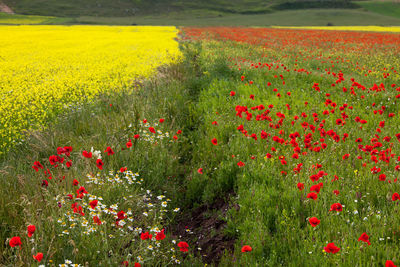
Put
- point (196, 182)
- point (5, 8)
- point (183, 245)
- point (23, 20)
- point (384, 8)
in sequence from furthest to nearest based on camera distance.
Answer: point (5, 8)
point (384, 8)
point (23, 20)
point (196, 182)
point (183, 245)

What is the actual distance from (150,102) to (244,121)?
2.40 m

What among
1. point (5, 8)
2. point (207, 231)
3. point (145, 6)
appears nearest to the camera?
point (207, 231)

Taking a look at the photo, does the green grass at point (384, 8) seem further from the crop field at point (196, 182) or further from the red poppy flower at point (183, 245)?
the red poppy flower at point (183, 245)

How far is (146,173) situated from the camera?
4609mm

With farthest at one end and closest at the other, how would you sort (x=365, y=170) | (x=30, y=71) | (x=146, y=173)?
(x=30, y=71), (x=146, y=173), (x=365, y=170)

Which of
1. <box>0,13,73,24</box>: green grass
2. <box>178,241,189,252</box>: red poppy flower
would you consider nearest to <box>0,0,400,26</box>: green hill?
<box>0,13,73,24</box>: green grass

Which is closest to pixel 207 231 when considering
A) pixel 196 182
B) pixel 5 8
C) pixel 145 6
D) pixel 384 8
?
pixel 196 182

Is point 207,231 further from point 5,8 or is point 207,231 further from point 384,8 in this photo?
point 5,8

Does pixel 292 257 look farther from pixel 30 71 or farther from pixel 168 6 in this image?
pixel 168 6

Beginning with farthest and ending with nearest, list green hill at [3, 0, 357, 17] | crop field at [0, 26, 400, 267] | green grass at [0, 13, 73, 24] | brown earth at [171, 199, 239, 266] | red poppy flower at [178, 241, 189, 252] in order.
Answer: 1. green hill at [3, 0, 357, 17]
2. green grass at [0, 13, 73, 24]
3. brown earth at [171, 199, 239, 266]
4. crop field at [0, 26, 400, 267]
5. red poppy flower at [178, 241, 189, 252]

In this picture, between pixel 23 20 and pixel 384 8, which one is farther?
pixel 384 8

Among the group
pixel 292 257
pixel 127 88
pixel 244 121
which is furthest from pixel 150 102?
pixel 292 257

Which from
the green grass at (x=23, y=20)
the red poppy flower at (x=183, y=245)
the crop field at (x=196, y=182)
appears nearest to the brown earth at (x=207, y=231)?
the crop field at (x=196, y=182)

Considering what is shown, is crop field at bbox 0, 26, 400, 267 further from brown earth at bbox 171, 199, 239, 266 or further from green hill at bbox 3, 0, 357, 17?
green hill at bbox 3, 0, 357, 17
